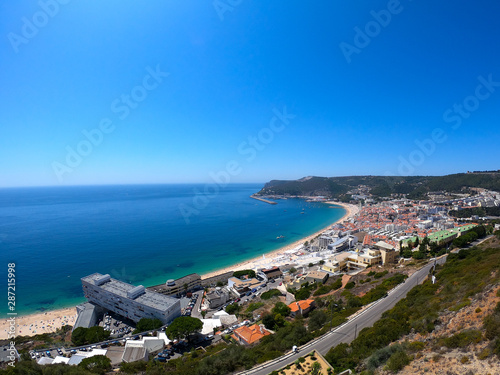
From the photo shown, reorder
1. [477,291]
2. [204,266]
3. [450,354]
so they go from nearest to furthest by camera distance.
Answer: [450,354]
[477,291]
[204,266]

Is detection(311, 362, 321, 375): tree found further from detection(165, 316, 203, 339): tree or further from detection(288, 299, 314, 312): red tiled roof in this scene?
detection(165, 316, 203, 339): tree

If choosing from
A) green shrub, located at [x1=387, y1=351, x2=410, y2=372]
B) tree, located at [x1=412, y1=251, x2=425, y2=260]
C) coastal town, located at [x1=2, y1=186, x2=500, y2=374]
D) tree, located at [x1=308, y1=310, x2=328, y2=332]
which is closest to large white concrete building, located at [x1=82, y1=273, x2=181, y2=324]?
coastal town, located at [x1=2, y1=186, x2=500, y2=374]

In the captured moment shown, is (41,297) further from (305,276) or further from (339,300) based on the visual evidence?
(339,300)

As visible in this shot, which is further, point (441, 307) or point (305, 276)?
point (305, 276)

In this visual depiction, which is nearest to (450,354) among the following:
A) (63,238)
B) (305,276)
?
(305,276)

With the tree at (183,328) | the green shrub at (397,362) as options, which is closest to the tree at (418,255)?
the green shrub at (397,362)

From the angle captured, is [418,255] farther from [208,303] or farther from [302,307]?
[208,303]

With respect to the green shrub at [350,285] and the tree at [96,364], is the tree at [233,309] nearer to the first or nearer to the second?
the green shrub at [350,285]

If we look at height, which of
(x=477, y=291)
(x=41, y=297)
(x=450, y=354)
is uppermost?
(x=477, y=291)
